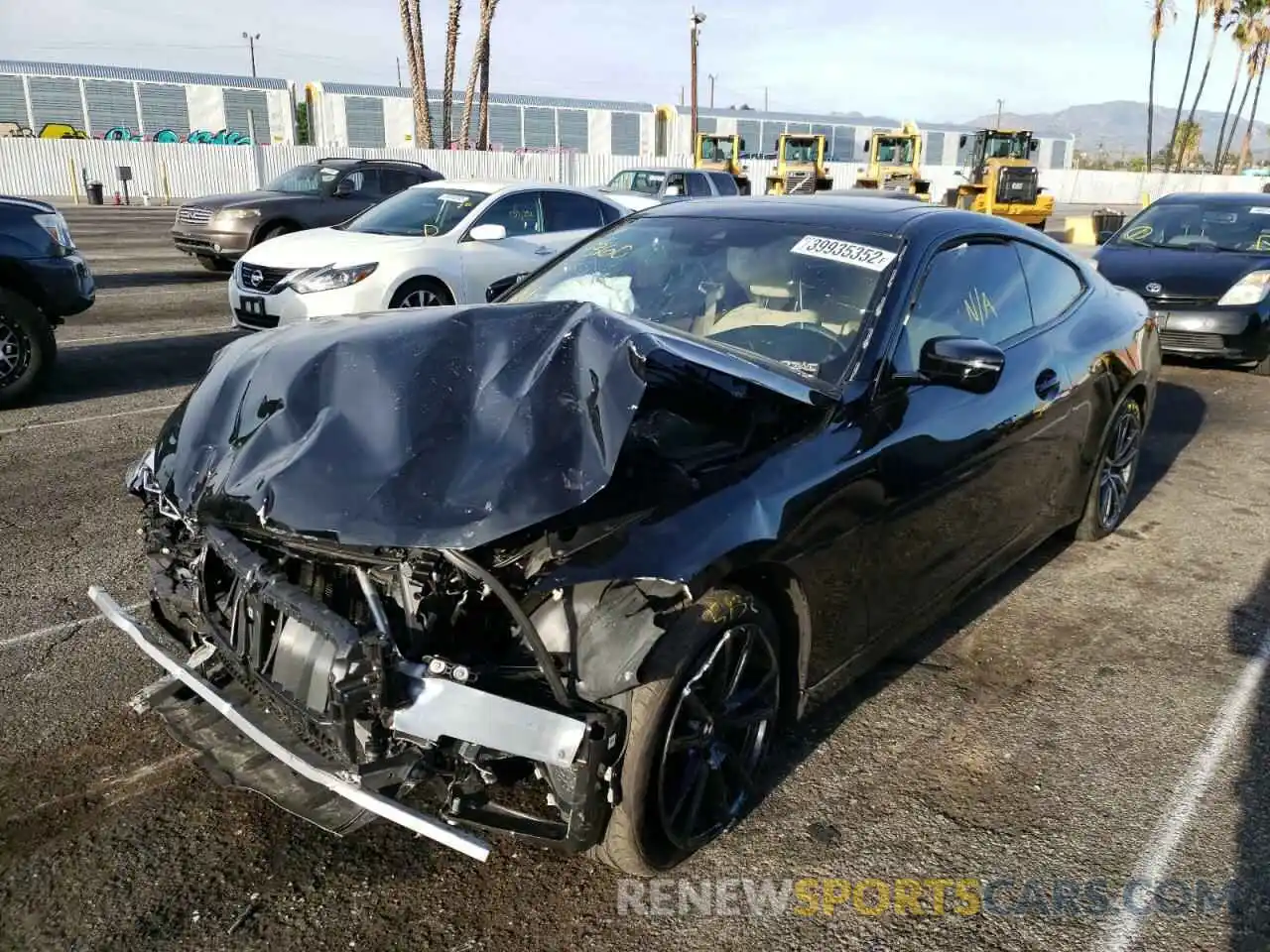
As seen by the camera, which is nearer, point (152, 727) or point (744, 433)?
point (744, 433)

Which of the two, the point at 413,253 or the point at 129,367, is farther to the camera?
the point at 413,253

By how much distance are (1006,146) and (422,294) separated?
2489cm

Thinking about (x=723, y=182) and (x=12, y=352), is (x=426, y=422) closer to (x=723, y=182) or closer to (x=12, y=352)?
(x=12, y=352)

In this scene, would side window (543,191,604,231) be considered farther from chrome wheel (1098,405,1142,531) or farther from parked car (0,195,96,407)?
chrome wheel (1098,405,1142,531)

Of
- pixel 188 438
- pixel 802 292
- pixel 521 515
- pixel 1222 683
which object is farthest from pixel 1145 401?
pixel 188 438

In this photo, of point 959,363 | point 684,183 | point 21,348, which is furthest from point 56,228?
point 684,183

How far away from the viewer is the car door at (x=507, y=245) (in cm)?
955

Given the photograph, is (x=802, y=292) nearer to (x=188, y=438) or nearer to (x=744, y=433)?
(x=744, y=433)

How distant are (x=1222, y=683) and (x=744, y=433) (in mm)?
2365

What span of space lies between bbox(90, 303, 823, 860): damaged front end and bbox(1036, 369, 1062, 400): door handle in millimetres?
1673

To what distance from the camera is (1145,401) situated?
17.5 ft

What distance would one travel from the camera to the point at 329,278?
348 inches

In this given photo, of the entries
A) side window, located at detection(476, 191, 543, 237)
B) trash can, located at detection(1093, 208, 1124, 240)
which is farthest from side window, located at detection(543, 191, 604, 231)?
trash can, located at detection(1093, 208, 1124, 240)

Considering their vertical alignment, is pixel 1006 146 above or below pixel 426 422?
above
